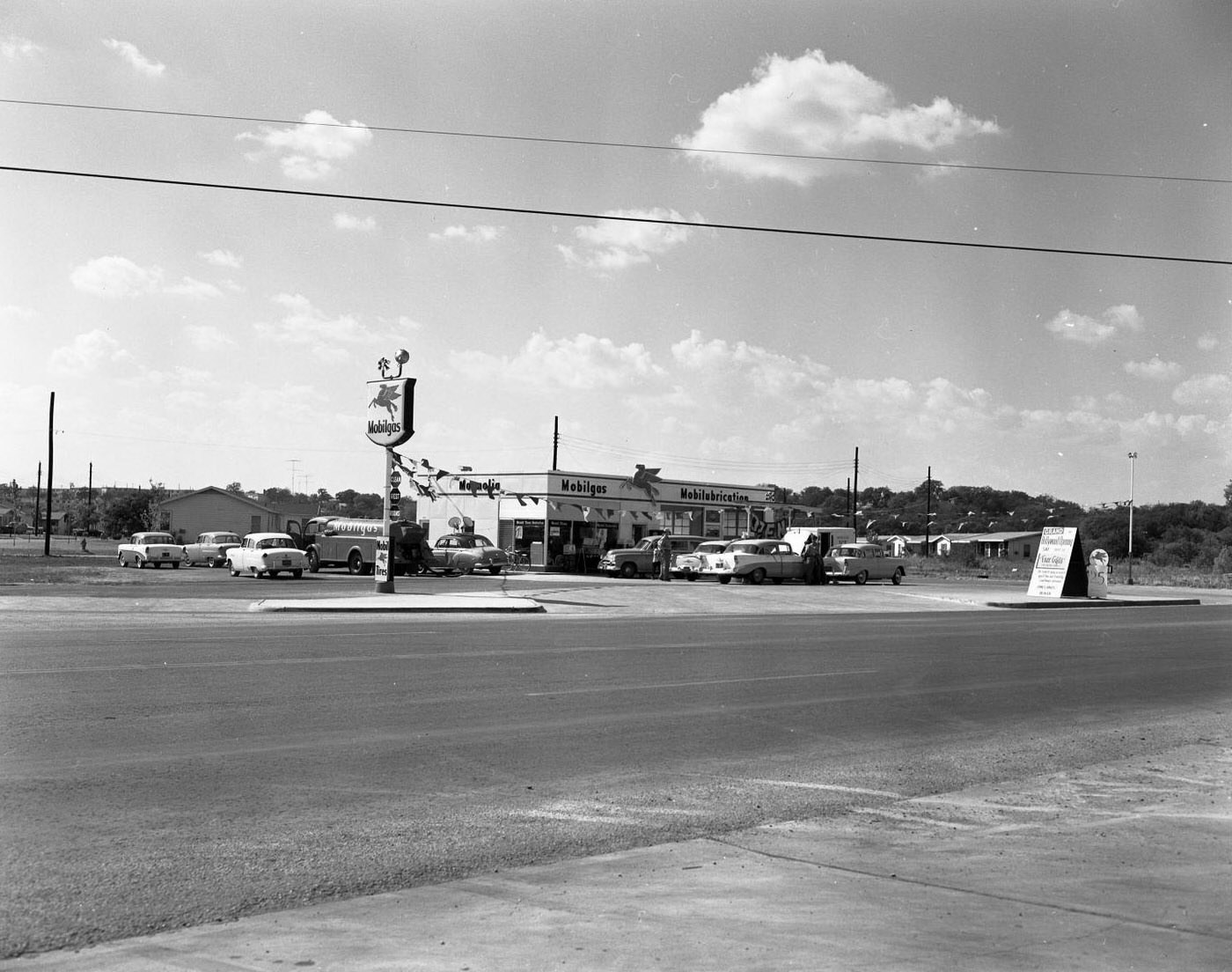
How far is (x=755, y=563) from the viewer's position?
4184cm

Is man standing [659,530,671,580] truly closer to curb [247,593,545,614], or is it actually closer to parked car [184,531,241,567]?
curb [247,593,545,614]

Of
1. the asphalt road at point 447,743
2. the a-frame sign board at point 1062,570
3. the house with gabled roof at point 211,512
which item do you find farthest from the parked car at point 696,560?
the house with gabled roof at point 211,512

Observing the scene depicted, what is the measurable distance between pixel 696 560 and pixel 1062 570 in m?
12.9

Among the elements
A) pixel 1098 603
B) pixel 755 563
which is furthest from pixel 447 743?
pixel 755 563

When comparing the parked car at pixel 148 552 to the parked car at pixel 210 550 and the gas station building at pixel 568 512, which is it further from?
the gas station building at pixel 568 512

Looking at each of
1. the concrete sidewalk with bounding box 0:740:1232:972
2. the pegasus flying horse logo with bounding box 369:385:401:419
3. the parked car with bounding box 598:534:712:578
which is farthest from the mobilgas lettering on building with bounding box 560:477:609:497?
the concrete sidewalk with bounding box 0:740:1232:972

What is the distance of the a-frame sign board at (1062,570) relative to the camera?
124 feet

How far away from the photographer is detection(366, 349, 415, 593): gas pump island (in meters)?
29.7

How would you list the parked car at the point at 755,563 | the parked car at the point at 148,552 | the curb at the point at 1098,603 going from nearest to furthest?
the curb at the point at 1098,603 < the parked car at the point at 755,563 < the parked car at the point at 148,552

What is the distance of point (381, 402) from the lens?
30094 mm

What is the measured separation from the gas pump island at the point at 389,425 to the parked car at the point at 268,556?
1152 centimetres

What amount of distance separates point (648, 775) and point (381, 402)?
23.2 m

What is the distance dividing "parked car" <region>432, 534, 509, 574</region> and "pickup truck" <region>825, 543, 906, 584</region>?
44.5 feet

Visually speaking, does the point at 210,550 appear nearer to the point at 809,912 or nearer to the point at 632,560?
the point at 632,560
